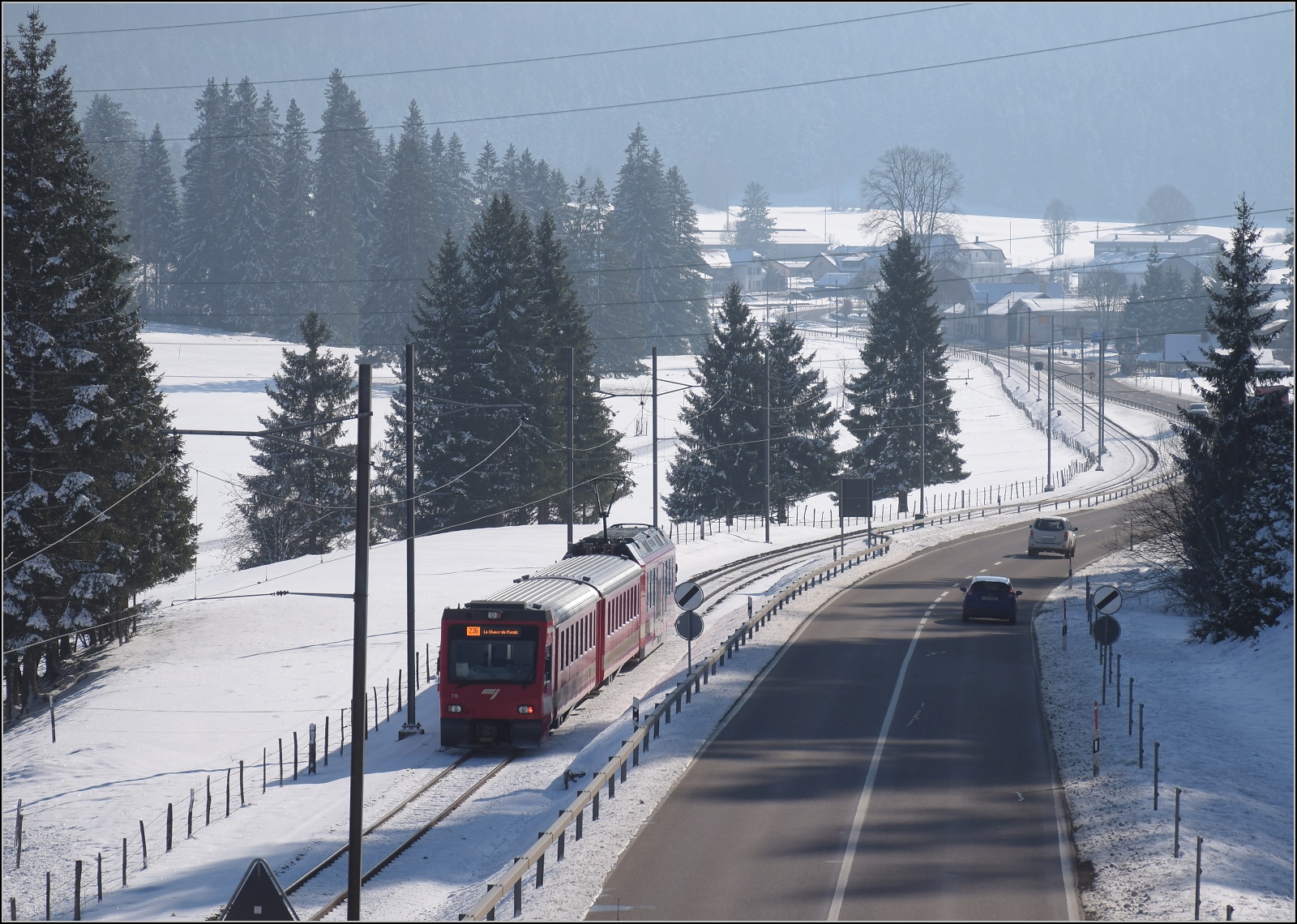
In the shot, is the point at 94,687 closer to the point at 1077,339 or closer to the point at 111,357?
the point at 111,357

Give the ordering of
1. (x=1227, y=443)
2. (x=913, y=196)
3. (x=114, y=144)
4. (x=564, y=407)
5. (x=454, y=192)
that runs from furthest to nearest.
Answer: (x=913, y=196), (x=114, y=144), (x=454, y=192), (x=564, y=407), (x=1227, y=443)

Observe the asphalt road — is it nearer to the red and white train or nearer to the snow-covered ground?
the snow-covered ground

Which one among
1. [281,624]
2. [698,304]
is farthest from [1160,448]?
[281,624]

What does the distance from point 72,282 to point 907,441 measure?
186ft

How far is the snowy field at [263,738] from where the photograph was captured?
20375 millimetres

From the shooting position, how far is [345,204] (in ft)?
477

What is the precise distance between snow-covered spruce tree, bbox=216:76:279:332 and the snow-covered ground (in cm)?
11322

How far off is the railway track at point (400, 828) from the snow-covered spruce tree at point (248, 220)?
117 m

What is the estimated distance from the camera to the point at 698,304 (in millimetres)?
148250

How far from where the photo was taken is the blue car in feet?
132

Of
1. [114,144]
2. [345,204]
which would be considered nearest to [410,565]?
[345,204]

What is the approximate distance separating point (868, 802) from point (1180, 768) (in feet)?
18.9

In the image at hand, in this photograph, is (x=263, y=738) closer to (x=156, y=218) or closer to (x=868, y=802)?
(x=868, y=802)

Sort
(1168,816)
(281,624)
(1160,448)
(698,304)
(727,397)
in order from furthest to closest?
(698,304) → (1160,448) → (727,397) → (281,624) → (1168,816)
